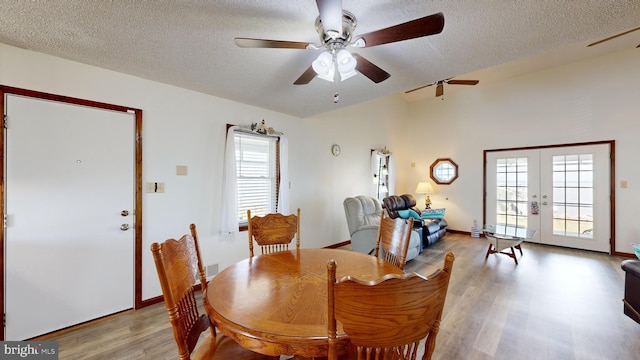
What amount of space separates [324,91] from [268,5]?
4.54ft

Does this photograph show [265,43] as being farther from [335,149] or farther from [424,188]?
[424,188]

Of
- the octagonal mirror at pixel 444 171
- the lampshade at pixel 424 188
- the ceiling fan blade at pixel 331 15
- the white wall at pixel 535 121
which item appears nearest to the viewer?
the ceiling fan blade at pixel 331 15

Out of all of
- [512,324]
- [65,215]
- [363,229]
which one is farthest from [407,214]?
[65,215]

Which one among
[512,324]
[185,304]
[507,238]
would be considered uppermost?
[185,304]

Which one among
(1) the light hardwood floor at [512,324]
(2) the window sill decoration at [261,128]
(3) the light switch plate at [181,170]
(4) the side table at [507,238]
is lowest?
(1) the light hardwood floor at [512,324]

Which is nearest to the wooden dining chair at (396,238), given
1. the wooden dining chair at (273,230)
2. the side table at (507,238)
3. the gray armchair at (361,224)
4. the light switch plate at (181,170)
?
the wooden dining chair at (273,230)

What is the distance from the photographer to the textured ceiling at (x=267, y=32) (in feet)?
4.81

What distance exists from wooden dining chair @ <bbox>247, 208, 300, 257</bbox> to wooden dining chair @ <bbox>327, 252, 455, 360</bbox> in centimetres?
142

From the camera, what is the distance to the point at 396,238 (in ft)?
5.83

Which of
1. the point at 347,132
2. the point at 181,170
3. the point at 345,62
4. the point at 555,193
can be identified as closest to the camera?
the point at 345,62

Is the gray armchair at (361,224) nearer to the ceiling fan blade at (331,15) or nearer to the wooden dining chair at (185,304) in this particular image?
the wooden dining chair at (185,304)

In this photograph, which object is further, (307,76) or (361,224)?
(361,224)

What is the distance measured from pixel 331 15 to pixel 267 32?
0.71 m

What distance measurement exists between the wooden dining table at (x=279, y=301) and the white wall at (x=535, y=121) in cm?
526
